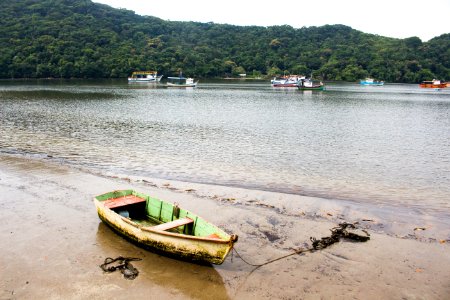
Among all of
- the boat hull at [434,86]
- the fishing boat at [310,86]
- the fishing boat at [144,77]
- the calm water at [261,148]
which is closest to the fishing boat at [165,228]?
the calm water at [261,148]

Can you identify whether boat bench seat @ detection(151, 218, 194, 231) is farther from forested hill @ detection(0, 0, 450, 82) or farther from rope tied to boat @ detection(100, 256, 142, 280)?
forested hill @ detection(0, 0, 450, 82)

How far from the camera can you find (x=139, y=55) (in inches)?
6565

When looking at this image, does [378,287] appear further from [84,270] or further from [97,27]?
[97,27]

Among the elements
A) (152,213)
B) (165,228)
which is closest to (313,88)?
(152,213)

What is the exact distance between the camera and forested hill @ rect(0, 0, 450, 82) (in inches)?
5487

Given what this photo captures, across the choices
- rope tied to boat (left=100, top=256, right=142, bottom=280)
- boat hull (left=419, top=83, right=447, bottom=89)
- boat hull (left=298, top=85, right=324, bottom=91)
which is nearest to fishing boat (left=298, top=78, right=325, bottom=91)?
boat hull (left=298, top=85, right=324, bottom=91)

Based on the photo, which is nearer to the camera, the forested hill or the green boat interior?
the green boat interior

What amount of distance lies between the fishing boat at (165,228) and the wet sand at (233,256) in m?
0.58

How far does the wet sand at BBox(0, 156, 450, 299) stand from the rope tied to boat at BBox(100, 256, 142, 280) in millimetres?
207

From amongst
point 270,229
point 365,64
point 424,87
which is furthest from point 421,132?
point 365,64

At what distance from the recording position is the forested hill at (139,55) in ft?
457

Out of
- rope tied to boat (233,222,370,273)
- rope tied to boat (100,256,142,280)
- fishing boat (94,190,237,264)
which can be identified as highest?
fishing boat (94,190,237,264)

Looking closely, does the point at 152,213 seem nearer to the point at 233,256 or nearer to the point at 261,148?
the point at 233,256

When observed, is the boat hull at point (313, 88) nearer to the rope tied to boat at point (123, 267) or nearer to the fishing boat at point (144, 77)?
the fishing boat at point (144, 77)
